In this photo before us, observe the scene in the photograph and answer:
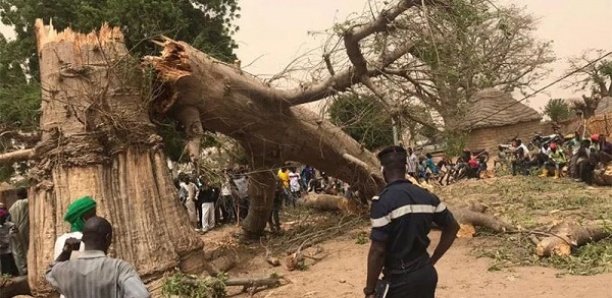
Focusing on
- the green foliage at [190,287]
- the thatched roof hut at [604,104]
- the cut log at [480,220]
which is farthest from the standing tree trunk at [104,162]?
the thatched roof hut at [604,104]

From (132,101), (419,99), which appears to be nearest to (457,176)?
(419,99)

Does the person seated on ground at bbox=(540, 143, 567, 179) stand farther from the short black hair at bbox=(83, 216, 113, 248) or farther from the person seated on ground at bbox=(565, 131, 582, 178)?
the short black hair at bbox=(83, 216, 113, 248)

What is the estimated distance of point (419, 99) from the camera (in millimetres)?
8273

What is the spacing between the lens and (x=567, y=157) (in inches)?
607

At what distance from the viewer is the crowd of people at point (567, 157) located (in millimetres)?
13062

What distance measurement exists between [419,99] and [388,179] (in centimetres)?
514

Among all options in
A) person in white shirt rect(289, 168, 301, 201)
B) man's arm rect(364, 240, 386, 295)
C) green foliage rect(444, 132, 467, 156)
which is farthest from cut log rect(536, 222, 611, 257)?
person in white shirt rect(289, 168, 301, 201)

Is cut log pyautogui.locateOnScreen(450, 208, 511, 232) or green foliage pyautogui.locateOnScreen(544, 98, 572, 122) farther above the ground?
green foliage pyautogui.locateOnScreen(544, 98, 572, 122)

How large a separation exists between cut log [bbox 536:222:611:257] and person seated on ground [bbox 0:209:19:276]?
6.16 meters

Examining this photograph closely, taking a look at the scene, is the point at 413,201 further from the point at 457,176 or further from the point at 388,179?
the point at 457,176

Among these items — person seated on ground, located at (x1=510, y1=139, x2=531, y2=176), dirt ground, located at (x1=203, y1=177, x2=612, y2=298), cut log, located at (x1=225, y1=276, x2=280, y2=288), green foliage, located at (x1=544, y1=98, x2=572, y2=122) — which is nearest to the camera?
dirt ground, located at (x1=203, y1=177, x2=612, y2=298)

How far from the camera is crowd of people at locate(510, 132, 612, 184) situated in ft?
42.9

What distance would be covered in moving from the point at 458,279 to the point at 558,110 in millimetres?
27649

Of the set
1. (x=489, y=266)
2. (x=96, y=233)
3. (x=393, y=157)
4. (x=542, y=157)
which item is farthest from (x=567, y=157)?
(x=96, y=233)
